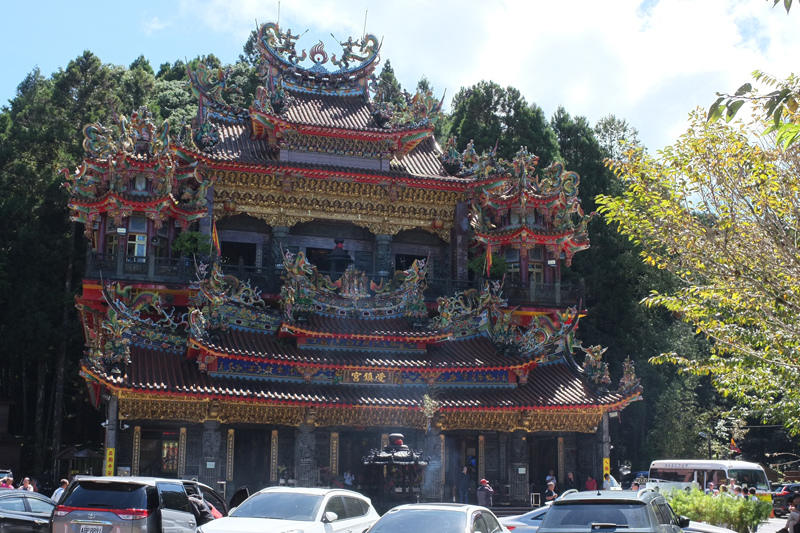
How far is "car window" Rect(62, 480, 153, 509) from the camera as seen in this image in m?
12.4

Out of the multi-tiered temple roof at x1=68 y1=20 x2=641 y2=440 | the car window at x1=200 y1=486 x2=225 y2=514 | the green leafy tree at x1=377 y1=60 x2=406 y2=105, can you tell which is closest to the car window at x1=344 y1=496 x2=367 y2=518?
the car window at x1=200 y1=486 x2=225 y2=514

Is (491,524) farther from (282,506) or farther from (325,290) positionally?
(325,290)

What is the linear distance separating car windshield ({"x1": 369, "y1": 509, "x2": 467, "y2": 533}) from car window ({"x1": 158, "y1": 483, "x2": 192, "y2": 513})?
397 cm

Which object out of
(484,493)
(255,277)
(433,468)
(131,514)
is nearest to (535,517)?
(484,493)

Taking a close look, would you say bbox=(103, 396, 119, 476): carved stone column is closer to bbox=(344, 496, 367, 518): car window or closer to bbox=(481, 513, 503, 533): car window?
bbox=(344, 496, 367, 518): car window

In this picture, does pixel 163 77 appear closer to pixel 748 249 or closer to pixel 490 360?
pixel 490 360

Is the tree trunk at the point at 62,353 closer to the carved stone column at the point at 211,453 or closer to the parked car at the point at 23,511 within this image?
the carved stone column at the point at 211,453

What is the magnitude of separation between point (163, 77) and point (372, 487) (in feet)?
133

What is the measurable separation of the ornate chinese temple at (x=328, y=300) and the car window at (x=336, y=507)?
9.68 metres

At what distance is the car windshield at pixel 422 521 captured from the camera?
1065cm

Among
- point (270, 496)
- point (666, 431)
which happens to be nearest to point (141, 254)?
point (270, 496)

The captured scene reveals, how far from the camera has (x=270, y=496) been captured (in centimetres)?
1277

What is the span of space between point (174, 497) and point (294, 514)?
2.41 meters

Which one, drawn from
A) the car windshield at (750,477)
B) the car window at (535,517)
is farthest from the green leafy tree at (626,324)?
the car window at (535,517)
